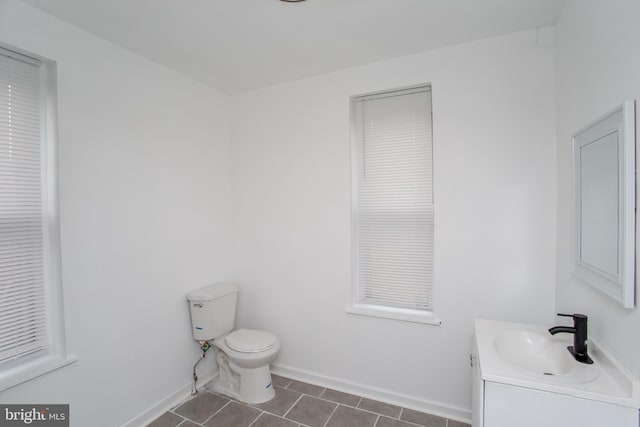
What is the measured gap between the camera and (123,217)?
2.03 metres

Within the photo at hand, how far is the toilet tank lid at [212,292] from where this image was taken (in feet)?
7.88

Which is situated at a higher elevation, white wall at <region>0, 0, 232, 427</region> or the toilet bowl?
white wall at <region>0, 0, 232, 427</region>

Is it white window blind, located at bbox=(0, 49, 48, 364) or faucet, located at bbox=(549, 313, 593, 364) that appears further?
white window blind, located at bbox=(0, 49, 48, 364)

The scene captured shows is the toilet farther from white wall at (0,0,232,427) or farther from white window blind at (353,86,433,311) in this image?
white window blind at (353,86,433,311)

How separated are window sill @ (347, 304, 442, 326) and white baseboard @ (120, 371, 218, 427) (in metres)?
1.36

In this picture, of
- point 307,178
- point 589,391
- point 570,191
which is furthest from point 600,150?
point 307,178

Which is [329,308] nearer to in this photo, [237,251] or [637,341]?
[237,251]

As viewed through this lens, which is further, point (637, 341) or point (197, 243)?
point (197, 243)

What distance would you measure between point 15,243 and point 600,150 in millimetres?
2795

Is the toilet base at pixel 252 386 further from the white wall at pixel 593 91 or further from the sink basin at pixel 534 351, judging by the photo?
the white wall at pixel 593 91

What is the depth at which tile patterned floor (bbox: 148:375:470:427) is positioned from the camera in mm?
2074

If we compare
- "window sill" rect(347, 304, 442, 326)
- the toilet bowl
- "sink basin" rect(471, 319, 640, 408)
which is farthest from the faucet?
the toilet bowl

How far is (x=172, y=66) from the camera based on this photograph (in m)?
2.32

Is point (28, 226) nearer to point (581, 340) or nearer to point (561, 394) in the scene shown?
point (561, 394)
